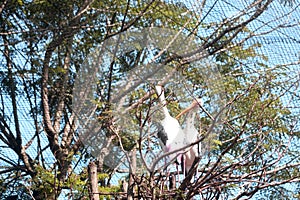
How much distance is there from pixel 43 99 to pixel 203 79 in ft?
4.65

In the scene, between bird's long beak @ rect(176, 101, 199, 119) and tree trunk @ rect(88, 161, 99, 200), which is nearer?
bird's long beak @ rect(176, 101, 199, 119)

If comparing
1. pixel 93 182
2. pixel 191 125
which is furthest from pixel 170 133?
pixel 93 182

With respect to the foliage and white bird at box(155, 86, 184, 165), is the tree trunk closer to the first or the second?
the foliage

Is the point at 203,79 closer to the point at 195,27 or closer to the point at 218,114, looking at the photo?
the point at 218,114

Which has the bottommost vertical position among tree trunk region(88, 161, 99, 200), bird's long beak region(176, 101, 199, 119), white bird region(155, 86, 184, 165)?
tree trunk region(88, 161, 99, 200)

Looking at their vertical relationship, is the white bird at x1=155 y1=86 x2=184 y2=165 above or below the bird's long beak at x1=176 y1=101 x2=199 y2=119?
below

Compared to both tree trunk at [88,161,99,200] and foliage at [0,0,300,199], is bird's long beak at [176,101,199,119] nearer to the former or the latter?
foliage at [0,0,300,199]

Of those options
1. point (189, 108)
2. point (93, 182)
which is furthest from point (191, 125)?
point (93, 182)

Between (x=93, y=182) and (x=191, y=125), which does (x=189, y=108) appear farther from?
(x=93, y=182)

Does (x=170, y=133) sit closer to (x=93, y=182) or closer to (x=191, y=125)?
(x=191, y=125)

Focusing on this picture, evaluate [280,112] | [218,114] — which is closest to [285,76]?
[280,112]

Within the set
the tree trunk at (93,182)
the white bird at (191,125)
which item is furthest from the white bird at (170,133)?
the tree trunk at (93,182)

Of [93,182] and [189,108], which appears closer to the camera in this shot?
[189,108]

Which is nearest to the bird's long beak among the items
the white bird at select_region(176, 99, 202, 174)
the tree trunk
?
the white bird at select_region(176, 99, 202, 174)
